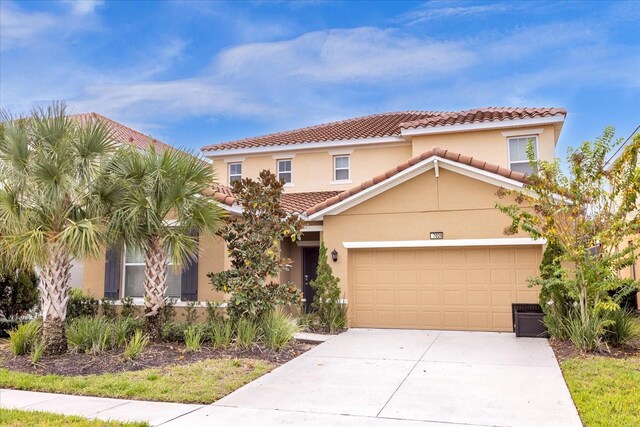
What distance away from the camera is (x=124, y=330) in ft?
35.2

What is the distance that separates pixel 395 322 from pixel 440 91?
40.0 ft

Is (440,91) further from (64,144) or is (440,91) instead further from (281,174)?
(64,144)

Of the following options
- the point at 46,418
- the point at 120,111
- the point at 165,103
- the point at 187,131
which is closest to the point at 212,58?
the point at 165,103

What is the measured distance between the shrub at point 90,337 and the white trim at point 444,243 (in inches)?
265

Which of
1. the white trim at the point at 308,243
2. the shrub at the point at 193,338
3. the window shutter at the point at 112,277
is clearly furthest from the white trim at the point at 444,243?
the window shutter at the point at 112,277

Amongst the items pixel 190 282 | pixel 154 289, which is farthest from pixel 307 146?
pixel 154 289

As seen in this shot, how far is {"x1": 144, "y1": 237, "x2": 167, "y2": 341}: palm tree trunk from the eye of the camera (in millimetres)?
11125

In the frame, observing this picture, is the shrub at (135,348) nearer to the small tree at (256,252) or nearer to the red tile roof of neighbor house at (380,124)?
the small tree at (256,252)

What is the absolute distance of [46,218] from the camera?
10.2 m

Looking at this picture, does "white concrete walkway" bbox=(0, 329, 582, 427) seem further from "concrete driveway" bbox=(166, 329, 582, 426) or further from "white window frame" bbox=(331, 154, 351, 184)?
"white window frame" bbox=(331, 154, 351, 184)

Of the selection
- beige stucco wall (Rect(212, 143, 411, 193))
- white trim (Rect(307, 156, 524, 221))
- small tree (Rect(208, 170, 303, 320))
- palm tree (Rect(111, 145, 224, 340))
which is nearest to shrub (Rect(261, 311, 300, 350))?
small tree (Rect(208, 170, 303, 320))

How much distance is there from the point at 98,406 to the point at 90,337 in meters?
3.55

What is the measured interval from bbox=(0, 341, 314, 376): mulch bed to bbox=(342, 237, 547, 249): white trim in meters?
4.27

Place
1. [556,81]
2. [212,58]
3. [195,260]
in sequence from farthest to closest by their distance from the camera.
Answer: [212,58]
[556,81]
[195,260]
